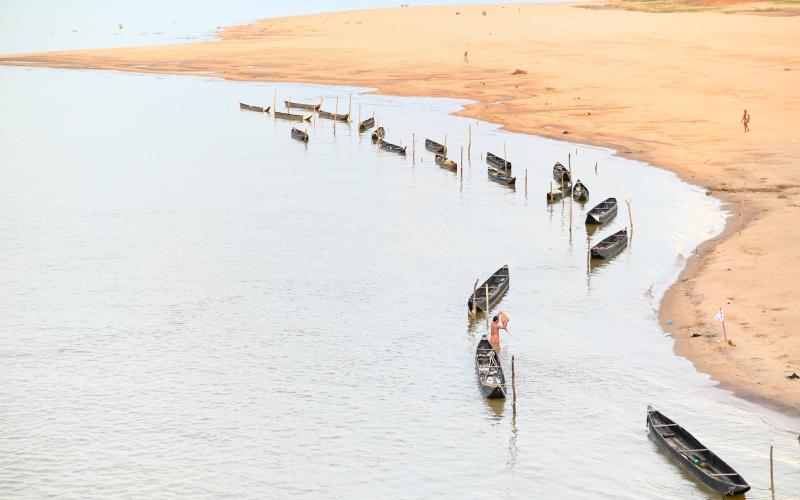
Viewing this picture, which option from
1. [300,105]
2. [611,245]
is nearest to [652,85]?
[300,105]

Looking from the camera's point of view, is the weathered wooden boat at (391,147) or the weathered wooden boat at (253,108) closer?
the weathered wooden boat at (391,147)

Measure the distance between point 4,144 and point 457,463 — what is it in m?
54.9

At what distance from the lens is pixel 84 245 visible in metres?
44.7

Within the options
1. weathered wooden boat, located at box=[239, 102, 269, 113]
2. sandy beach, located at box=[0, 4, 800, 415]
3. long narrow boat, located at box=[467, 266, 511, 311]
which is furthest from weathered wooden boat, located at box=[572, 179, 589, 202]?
weathered wooden boat, located at box=[239, 102, 269, 113]

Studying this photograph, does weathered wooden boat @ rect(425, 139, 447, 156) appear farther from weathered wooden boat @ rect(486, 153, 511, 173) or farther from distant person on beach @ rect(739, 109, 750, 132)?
distant person on beach @ rect(739, 109, 750, 132)

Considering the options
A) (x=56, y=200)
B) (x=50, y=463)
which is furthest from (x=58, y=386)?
(x=56, y=200)

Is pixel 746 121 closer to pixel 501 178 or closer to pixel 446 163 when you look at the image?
pixel 501 178

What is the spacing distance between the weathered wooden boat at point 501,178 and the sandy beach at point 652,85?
973 centimetres

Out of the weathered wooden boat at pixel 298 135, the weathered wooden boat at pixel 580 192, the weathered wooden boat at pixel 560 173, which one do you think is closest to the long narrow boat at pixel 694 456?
the weathered wooden boat at pixel 580 192

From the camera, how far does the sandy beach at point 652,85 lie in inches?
1342

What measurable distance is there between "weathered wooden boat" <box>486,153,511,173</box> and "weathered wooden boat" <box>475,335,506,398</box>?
2794 centimetres

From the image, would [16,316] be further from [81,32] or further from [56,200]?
[81,32]

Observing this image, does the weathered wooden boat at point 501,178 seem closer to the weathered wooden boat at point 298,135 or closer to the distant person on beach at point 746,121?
the distant person on beach at point 746,121

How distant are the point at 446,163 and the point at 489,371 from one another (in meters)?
33.1
